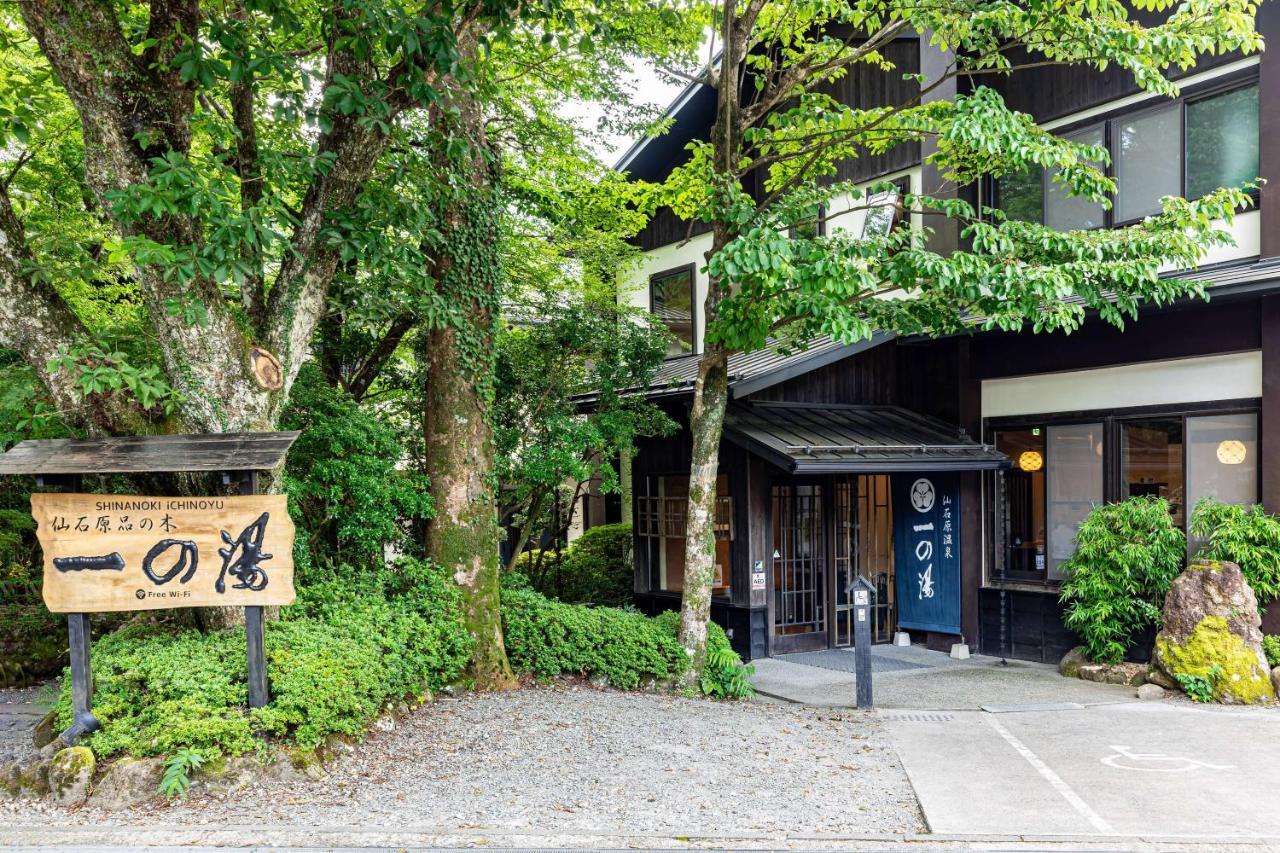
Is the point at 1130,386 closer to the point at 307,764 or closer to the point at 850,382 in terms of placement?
the point at 850,382

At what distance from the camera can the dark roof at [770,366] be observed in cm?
1079

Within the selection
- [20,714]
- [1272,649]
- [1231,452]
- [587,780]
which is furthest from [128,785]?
[1231,452]

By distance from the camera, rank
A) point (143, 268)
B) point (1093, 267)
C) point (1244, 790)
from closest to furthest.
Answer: point (1244, 790) → point (143, 268) → point (1093, 267)

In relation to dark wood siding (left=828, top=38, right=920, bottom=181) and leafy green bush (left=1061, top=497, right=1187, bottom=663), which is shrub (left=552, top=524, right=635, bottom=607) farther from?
dark wood siding (left=828, top=38, right=920, bottom=181)

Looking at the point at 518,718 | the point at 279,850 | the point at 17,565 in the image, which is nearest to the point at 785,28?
the point at 518,718

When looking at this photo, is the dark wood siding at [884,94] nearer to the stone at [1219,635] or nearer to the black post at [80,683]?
the stone at [1219,635]

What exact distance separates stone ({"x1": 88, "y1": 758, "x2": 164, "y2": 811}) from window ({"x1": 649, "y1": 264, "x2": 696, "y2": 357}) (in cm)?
1079

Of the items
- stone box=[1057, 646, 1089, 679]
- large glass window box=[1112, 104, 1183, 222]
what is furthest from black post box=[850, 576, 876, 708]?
large glass window box=[1112, 104, 1183, 222]

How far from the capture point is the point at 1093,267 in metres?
8.44

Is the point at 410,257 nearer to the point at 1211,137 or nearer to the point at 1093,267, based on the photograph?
the point at 1093,267

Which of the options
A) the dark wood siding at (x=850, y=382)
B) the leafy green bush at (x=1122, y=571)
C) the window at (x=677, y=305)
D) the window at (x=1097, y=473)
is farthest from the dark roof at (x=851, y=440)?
the window at (x=677, y=305)

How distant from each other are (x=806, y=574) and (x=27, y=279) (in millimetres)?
9354

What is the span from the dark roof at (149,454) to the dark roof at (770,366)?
Result: 5.45 m

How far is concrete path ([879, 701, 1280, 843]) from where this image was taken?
5.76 metres
